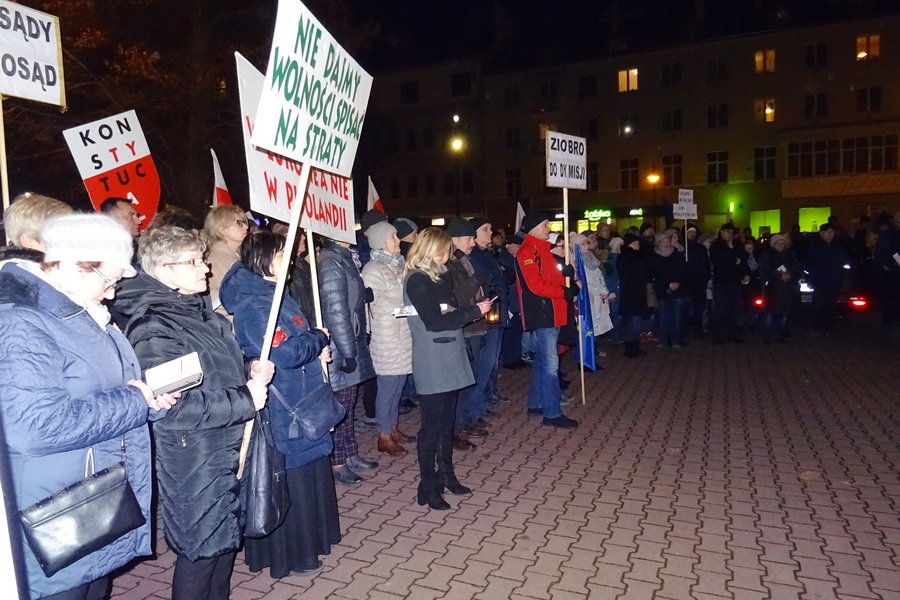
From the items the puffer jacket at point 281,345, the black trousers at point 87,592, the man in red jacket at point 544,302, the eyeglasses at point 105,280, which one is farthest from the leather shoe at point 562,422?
the eyeglasses at point 105,280

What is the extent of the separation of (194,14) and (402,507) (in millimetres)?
14830

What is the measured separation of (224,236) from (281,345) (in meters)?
1.67

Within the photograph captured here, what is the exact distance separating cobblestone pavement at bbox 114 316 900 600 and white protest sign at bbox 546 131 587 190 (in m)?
2.70

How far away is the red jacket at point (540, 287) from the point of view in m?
7.11

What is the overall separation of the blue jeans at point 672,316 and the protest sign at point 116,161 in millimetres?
8510

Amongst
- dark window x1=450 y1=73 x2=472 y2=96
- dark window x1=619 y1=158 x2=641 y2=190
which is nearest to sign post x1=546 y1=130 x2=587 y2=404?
dark window x1=619 y1=158 x2=641 y2=190

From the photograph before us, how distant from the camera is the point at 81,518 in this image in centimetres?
254

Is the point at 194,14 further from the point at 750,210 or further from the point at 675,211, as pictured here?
the point at 750,210

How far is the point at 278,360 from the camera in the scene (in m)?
3.83

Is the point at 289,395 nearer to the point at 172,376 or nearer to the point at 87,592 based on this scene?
the point at 172,376

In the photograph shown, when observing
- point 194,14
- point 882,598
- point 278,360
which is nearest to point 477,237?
point 278,360

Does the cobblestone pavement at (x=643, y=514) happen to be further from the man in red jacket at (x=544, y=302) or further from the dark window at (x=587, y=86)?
the dark window at (x=587, y=86)

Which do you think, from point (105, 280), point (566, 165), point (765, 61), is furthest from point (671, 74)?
point (105, 280)

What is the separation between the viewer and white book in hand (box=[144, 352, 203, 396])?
2.73 meters
